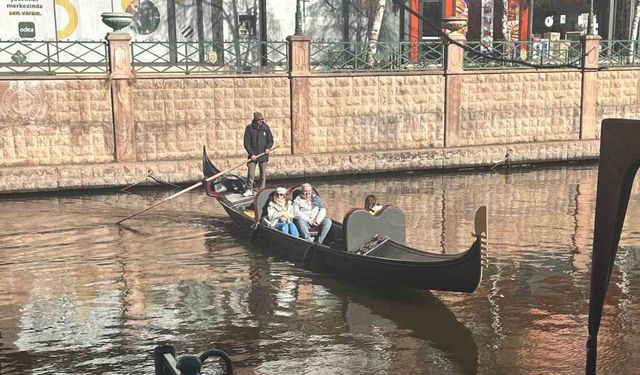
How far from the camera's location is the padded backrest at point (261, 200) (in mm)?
13461

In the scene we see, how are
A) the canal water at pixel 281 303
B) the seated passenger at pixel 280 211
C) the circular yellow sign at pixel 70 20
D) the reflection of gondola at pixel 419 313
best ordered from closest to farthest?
the canal water at pixel 281 303 → the reflection of gondola at pixel 419 313 → the seated passenger at pixel 280 211 → the circular yellow sign at pixel 70 20

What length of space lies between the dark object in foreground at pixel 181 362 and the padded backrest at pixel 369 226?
626 centimetres

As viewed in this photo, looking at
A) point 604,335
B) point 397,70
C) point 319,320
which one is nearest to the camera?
point 604,335

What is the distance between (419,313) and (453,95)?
45.4 ft

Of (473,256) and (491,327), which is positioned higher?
(473,256)

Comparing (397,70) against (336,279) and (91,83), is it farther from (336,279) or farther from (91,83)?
(336,279)

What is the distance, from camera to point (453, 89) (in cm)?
2275

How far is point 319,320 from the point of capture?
9.75 meters

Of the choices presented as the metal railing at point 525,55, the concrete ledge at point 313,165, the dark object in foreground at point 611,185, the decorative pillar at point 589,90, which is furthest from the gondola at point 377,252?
the decorative pillar at point 589,90

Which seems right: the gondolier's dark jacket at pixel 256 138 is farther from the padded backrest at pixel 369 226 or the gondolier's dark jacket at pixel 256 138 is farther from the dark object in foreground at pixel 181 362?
the dark object in foreground at pixel 181 362

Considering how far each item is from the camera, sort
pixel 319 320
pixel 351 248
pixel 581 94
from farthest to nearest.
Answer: pixel 581 94 < pixel 351 248 < pixel 319 320

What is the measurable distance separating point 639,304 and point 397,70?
1348cm

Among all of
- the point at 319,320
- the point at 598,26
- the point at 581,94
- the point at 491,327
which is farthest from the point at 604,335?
the point at 598,26

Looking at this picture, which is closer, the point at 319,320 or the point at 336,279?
the point at 319,320
